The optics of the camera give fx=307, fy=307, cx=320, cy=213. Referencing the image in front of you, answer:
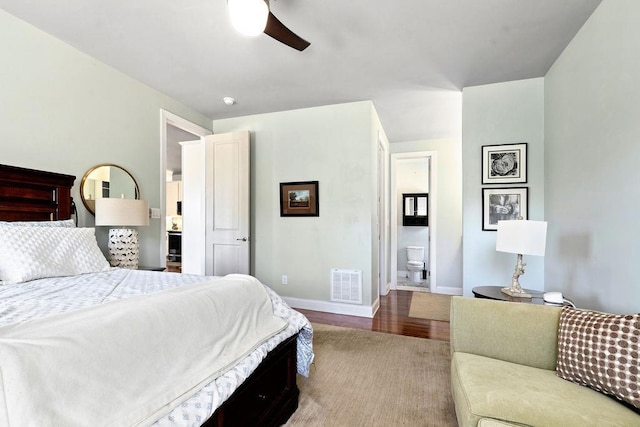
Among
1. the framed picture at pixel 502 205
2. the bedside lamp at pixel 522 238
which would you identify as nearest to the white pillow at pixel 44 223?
the bedside lamp at pixel 522 238

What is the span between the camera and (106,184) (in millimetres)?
2918

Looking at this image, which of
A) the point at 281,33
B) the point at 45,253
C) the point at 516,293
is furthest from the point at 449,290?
the point at 45,253

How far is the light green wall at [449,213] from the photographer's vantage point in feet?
16.4

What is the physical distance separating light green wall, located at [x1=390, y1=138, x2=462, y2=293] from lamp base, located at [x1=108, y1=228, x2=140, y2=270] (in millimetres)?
4321

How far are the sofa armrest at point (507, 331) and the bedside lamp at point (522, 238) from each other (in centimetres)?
60

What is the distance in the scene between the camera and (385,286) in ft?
16.1

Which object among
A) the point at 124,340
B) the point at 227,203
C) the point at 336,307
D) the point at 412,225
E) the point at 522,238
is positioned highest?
the point at 227,203

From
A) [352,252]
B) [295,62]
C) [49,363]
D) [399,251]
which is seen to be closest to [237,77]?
[295,62]

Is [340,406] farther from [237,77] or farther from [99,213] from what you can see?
[237,77]

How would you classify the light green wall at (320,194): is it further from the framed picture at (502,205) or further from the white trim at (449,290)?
the white trim at (449,290)

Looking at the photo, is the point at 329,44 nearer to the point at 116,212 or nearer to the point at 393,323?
the point at 116,212

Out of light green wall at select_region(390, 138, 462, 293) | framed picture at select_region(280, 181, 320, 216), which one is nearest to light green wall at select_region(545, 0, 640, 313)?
light green wall at select_region(390, 138, 462, 293)

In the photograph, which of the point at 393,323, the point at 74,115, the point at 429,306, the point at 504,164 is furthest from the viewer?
the point at 429,306

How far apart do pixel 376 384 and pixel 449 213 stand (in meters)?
3.60
